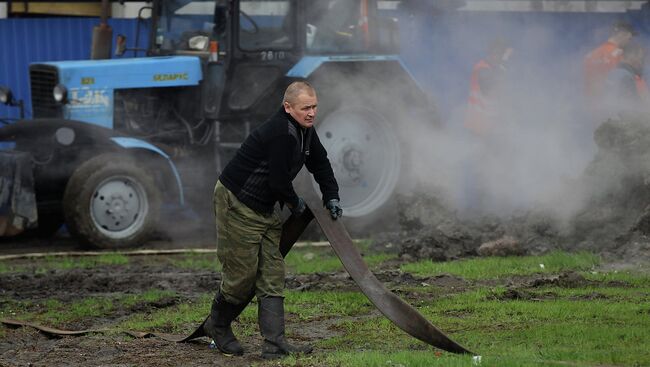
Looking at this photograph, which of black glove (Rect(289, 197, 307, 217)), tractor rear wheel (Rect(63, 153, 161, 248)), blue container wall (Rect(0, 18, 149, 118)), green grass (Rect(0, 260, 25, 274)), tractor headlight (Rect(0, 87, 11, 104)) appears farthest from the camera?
blue container wall (Rect(0, 18, 149, 118))

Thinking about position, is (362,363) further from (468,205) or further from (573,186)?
(468,205)

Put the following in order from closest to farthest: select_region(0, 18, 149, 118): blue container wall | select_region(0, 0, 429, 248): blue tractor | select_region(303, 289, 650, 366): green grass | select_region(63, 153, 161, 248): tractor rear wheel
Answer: select_region(303, 289, 650, 366): green grass, select_region(63, 153, 161, 248): tractor rear wheel, select_region(0, 0, 429, 248): blue tractor, select_region(0, 18, 149, 118): blue container wall

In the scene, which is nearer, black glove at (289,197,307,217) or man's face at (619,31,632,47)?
black glove at (289,197,307,217)

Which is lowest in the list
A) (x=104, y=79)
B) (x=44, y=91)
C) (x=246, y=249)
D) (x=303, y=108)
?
(x=246, y=249)

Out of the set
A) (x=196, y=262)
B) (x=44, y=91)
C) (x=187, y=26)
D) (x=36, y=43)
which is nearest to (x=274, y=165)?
(x=196, y=262)

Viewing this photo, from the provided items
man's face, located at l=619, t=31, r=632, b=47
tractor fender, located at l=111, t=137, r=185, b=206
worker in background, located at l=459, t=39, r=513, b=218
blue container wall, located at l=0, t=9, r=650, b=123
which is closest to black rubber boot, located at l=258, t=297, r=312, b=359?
tractor fender, located at l=111, t=137, r=185, b=206

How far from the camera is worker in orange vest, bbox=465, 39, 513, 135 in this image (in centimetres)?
1547

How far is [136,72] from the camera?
1393cm

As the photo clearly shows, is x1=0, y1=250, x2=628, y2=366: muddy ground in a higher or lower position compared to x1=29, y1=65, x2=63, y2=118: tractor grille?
lower

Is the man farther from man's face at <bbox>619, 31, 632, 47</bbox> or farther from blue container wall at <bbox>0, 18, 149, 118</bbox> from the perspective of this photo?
blue container wall at <bbox>0, 18, 149, 118</bbox>

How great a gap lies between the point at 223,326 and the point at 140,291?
2993mm

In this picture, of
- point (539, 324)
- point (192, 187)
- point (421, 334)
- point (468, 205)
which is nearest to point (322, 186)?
point (421, 334)

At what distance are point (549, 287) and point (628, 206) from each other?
2.66 metres

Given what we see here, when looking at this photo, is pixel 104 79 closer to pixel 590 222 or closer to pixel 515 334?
pixel 590 222
